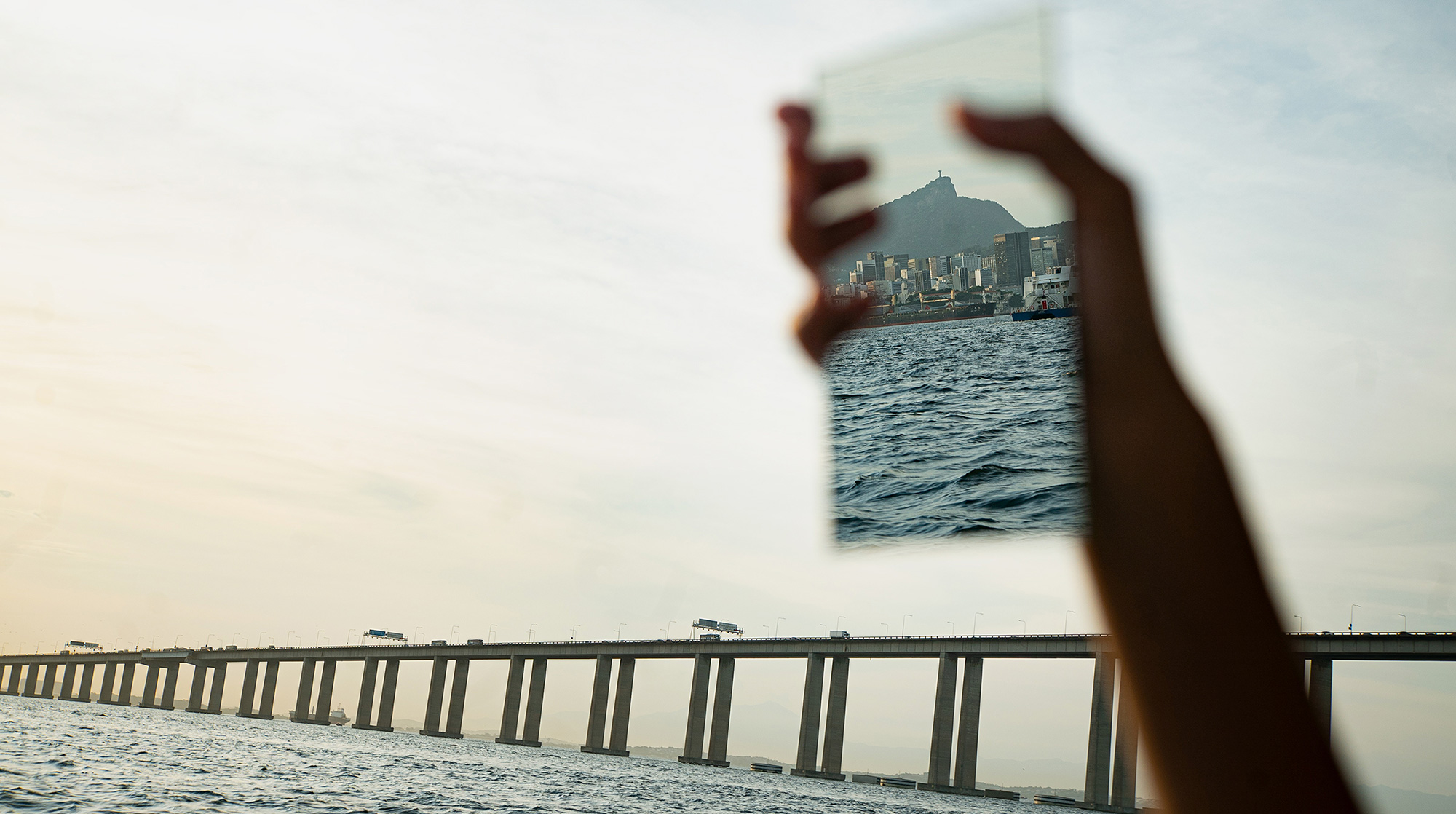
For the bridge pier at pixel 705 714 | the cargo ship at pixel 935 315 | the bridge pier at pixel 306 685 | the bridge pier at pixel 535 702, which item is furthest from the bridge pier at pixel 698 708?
the cargo ship at pixel 935 315

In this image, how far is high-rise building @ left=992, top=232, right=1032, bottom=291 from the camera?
7.02ft

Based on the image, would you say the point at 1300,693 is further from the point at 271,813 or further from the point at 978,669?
the point at 978,669

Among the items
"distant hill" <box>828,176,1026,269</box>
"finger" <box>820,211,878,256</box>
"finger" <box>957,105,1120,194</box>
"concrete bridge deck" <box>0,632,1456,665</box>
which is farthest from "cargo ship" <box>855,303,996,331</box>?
"concrete bridge deck" <box>0,632,1456,665</box>

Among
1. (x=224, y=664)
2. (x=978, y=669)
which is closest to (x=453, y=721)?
(x=224, y=664)

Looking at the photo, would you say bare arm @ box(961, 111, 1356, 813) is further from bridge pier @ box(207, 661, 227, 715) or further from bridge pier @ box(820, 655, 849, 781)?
bridge pier @ box(207, 661, 227, 715)

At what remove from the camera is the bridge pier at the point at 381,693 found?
151 metres

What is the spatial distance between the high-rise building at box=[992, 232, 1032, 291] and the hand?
897mm

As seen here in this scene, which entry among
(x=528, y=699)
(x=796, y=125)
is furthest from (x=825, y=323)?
(x=528, y=699)

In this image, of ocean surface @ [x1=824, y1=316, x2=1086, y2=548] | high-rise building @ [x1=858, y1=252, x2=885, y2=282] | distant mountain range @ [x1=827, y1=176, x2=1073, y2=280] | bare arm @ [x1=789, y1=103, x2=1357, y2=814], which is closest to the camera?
bare arm @ [x1=789, y1=103, x2=1357, y2=814]

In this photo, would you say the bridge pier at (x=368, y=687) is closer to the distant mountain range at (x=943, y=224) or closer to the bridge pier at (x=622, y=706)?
the bridge pier at (x=622, y=706)

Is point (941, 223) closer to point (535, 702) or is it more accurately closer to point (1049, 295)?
point (1049, 295)

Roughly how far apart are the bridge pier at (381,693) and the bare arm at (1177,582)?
537 feet

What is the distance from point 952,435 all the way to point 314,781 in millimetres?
60975

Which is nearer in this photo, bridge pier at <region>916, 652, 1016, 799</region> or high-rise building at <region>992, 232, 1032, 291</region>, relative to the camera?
high-rise building at <region>992, 232, 1032, 291</region>
